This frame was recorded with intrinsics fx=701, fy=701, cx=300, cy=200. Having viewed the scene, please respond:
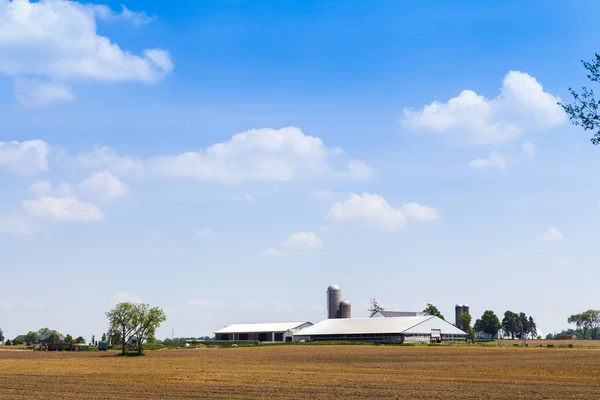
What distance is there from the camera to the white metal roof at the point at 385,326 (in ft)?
499

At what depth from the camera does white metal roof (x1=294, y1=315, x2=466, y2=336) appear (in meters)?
152

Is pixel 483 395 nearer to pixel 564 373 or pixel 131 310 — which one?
pixel 564 373

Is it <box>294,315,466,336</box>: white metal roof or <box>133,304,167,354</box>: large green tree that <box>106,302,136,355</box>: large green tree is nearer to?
<box>133,304,167,354</box>: large green tree

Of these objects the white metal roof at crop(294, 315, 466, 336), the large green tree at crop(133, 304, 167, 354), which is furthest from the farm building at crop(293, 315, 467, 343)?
the large green tree at crop(133, 304, 167, 354)

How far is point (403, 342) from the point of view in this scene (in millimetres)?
146125

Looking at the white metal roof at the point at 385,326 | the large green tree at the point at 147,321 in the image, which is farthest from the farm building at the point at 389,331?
the large green tree at the point at 147,321

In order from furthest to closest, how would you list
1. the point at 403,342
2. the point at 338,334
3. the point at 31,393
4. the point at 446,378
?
the point at 338,334
the point at 403,342
the point at 446,378
the point at 31,393

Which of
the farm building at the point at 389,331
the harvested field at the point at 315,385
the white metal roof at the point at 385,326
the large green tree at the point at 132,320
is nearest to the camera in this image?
the harvested field at the point at 315,385

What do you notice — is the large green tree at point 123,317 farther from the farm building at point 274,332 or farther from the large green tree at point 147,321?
the farm building at point 274,332

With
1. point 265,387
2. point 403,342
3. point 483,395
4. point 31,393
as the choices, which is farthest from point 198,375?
point 403,342

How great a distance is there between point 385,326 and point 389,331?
588cm

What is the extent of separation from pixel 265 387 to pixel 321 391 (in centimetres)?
395

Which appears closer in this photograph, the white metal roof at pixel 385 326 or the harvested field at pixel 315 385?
the harvested field at pixel 315 385

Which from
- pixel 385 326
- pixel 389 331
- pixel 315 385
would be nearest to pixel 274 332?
pixel 385 326
